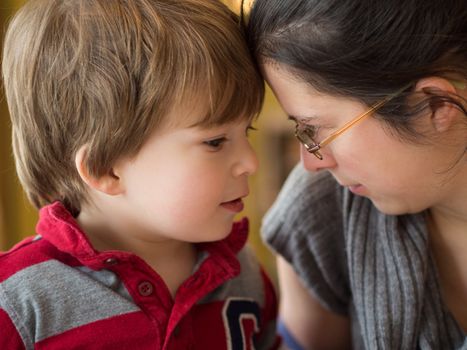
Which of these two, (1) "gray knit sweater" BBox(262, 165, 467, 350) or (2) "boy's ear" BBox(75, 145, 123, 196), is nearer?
(2) "boy's ear" BBox(75, 145, 123, 196)

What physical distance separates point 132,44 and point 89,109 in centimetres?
12

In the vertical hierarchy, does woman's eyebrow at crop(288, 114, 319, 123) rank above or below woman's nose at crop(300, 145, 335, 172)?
above

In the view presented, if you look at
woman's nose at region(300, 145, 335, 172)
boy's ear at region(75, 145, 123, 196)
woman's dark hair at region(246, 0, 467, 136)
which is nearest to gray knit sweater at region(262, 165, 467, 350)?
woman's nose at region(300, 145, 335, 172)

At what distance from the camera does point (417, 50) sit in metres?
0.96

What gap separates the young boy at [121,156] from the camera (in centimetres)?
101

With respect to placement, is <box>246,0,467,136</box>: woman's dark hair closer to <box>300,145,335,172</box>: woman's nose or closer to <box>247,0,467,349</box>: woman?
<box>247,0,467,349</box>: woman

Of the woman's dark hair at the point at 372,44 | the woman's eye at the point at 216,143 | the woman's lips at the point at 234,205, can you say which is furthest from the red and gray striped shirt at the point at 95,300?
the woman's dark hair at the point at 372,44

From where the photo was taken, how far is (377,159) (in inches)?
42.1

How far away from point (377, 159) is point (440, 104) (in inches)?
5.3

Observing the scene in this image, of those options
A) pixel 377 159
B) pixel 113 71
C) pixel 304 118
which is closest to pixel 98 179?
pixel 113 71

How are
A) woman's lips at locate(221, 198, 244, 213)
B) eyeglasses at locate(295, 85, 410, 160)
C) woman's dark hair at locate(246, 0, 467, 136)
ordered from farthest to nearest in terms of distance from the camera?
1. woman's lips at locate(221, 198, 244, 213)
2. eyeglasses at locate(295, 85, 410, 160)
3. woman's dark hair at locate(246, 0, 467, 136)

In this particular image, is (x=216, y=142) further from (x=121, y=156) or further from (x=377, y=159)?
(x=377, y=159)

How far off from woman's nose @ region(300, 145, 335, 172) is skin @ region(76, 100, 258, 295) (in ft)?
0.32

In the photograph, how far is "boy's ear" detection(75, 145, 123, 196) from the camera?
3.45ft
